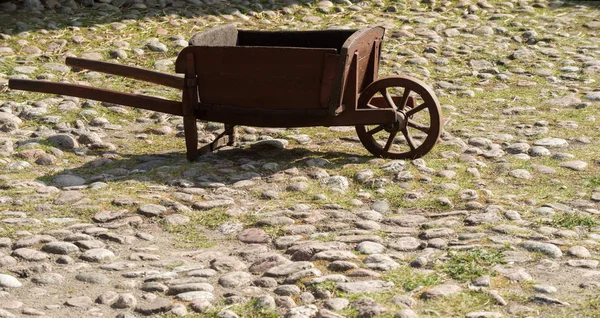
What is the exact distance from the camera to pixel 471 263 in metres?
4.88

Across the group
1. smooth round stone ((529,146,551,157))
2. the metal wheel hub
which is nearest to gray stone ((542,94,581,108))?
smooth round stone ((529,146,551,157))

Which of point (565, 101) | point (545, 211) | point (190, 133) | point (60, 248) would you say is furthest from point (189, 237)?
point (565, 101)

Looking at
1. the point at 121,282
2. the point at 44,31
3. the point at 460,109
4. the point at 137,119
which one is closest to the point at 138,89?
the point at 137,119

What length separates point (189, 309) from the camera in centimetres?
446

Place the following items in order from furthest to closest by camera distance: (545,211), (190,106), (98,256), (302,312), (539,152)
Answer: (539,152), (190,106), (545,211), (98,256), (302,312)

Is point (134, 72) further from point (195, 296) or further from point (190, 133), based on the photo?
point (195, 296)

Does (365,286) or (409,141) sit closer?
(365,286)

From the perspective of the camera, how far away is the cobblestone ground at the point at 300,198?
4609 mm

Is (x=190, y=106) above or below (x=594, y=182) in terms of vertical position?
above

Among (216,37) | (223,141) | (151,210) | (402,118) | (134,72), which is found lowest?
(223,141)

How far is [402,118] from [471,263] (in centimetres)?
230

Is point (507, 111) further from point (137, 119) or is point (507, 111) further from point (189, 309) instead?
point (189, 309)

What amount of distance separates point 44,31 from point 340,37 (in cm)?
401

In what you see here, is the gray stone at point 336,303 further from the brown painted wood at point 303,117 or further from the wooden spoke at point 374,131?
the wooden spoke at point 374,131
